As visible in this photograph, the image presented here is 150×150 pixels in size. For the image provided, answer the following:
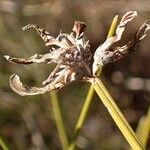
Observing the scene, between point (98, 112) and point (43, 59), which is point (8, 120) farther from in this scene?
point (43, 59)

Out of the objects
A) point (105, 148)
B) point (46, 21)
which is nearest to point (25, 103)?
point (105, 148)

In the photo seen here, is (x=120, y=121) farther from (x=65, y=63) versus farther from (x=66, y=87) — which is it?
(x=66, y=87)

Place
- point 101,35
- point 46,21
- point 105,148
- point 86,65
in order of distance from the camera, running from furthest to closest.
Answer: point 101,35 → point 46,21 → point 105,148 → point 86,65

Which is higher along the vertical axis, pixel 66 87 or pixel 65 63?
pixel 65 63

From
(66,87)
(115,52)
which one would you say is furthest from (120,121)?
(66,87)

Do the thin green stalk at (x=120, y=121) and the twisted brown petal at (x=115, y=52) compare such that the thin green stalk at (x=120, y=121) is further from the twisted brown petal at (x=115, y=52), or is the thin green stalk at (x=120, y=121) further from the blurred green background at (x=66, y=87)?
the blurred green background at (x=66, y=87)

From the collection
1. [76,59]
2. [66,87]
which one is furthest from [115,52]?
[66,87]

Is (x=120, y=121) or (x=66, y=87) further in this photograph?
(x=66, y=87)

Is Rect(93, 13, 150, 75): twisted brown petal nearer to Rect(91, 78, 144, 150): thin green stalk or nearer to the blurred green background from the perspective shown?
Rect(91, 78, 144, 150): thin green stalk
